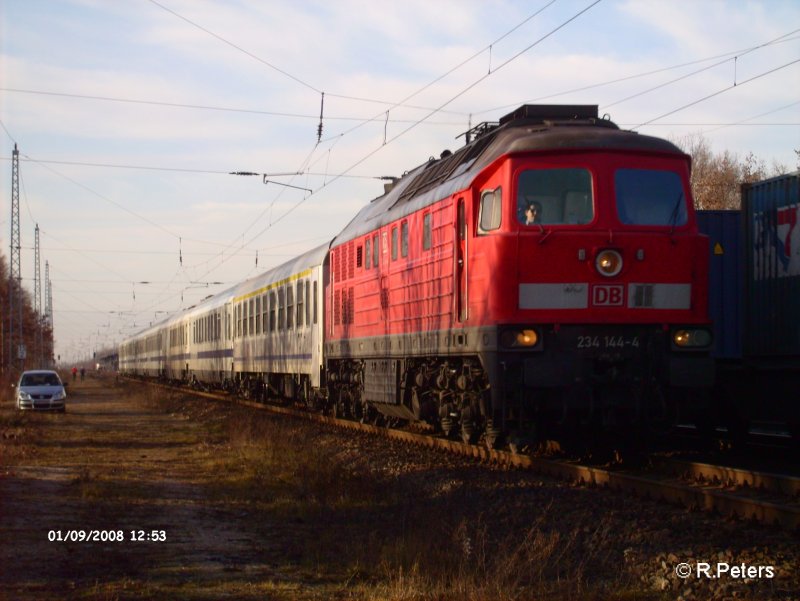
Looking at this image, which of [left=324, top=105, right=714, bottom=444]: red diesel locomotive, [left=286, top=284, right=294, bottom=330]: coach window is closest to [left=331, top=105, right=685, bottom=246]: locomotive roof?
[left=324, top=105, right=714, bottom=444]: red diesel locomotive

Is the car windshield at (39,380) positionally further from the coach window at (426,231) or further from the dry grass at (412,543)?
the coach window at (426,231)

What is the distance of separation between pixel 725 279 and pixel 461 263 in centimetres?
528

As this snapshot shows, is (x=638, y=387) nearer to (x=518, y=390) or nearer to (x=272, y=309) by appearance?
(x=518, y=390)

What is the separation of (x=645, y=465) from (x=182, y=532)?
626cm

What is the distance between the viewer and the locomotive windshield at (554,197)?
41.6 ft

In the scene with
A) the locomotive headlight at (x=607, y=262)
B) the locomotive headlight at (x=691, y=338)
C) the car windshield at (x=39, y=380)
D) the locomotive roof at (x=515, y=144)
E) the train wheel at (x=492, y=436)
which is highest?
the locomotive roof at (x=515, y=144)

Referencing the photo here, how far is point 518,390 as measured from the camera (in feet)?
41.4

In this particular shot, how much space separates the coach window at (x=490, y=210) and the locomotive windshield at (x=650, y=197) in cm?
147

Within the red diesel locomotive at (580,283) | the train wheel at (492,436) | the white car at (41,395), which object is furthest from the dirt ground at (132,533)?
the white car at (41,395)

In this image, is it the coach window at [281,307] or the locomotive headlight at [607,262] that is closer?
the locomotive headlight at [607,262]

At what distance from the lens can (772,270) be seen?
15.4 meters

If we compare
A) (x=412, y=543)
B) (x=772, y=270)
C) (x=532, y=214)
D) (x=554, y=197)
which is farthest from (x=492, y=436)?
(x=412, y=543)

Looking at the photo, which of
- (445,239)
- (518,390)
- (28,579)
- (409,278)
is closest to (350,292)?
(409,278)

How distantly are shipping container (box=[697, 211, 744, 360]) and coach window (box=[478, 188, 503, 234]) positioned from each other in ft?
15.7
